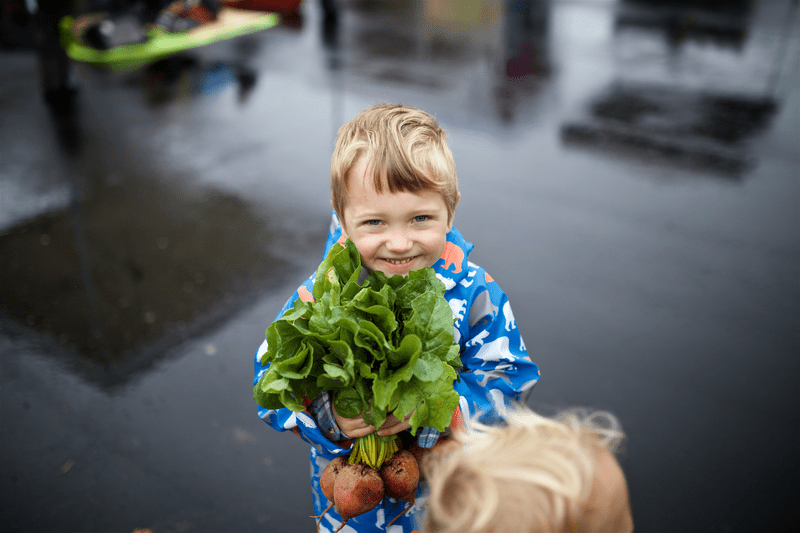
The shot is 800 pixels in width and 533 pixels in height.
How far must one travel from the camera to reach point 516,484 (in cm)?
109

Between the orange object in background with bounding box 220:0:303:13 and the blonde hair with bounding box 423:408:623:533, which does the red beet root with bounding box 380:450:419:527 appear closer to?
the blonde hair with bounding box 423:408:623:533

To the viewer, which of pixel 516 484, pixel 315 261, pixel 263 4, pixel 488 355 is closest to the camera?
pixel 516 484

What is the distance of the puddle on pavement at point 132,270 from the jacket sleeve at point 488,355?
8.84ft

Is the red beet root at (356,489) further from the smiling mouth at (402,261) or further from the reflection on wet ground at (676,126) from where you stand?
the reflection on wet ground at (676,126)

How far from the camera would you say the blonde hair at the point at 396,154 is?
149 centimetres

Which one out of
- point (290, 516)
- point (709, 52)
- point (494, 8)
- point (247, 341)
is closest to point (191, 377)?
point (247, 341)

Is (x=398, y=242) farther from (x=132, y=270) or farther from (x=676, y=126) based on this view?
(x=676, y=126)

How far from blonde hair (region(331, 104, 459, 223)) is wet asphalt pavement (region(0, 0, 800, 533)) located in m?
2.07

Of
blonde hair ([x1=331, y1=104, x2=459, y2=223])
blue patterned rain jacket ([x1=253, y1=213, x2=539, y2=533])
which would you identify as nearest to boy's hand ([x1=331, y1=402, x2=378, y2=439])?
blue patterned rain jacket ([x1=253, y1=213, x2=539, y2=533])

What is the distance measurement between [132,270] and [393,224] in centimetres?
357

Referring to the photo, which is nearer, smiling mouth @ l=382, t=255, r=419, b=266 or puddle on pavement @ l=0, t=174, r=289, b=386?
smiling mouth @ l=382, t=255, r=419, b=266

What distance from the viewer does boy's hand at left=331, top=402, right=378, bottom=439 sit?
1510 millimetres

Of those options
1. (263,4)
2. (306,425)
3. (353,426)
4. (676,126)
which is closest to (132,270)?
(306,425)

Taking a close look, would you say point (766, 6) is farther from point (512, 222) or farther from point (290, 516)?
point (290, 516)
